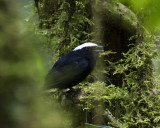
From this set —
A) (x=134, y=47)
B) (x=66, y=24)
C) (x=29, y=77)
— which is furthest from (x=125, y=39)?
(x=29, y=77)

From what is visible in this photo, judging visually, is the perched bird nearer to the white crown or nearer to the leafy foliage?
the white crown

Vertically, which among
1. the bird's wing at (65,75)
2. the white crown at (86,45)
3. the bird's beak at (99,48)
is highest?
the white crown at (86,45)

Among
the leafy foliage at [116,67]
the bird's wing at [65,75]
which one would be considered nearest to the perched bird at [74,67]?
the bird's wing at [65,75]

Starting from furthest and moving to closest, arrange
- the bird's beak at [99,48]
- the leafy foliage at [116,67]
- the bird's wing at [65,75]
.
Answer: the bird's beak at [99,48] → the bird's wing at [65,75] → the leafy foliage at [116,67]

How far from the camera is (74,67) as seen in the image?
2.55m

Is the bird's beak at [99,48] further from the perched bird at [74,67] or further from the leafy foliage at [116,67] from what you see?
the leafy foliage at [116,67]

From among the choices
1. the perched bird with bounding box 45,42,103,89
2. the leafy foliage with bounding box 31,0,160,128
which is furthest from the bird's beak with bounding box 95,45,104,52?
the leafy foliage with bounding box 31,0,160,128

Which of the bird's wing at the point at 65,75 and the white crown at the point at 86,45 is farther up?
the white crown at the point at 86,45

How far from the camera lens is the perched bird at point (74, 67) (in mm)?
2442

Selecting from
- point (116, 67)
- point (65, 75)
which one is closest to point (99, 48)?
point (116, 67)

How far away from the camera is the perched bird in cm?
244

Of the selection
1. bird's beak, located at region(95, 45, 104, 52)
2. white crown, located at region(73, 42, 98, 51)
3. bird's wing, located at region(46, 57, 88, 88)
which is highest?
white crown, located at region(73, 42, 98, 51)

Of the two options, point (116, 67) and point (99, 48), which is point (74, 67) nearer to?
point (99, 48)

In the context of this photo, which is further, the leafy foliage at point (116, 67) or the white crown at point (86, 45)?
the white crown at point (86, 45)
